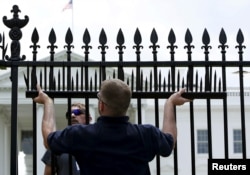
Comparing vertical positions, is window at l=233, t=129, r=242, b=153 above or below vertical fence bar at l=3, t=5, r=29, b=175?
below

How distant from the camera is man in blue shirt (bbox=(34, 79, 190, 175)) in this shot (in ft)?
13.4

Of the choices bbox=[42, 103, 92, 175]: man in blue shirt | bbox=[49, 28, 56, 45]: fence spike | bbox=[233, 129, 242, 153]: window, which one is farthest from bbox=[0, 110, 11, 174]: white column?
bbox=[49, 28, 56, 45]: fence spike

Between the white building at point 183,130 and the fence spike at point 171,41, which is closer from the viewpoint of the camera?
the fence spike at point 171,41

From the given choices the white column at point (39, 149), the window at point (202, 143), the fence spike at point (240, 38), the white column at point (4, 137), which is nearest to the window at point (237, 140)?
the window at point (202, 143)

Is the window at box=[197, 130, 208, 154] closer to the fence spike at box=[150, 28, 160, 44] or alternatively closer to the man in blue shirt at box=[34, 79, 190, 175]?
the fence spike at box=[150, 28, 160, 44]

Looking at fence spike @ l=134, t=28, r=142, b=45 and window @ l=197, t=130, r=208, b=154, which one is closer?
fence spike @ l=134, t=28, r=142, b=45

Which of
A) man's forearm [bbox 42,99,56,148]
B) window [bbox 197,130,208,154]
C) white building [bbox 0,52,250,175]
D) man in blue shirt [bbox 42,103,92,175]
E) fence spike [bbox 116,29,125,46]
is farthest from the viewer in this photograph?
window [bbox 197,130,208,154]

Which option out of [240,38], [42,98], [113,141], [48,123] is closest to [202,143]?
[240,38]

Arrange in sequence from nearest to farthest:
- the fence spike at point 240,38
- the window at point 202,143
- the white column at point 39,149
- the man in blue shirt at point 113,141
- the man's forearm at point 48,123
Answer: the man in blue shirt at point 113,141, the man's forearm at point 48,123, the fence spike at point 240,38, the white column at point 39,149, the window at point 202,143

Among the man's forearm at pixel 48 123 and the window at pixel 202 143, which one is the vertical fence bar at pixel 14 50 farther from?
the window at pixel 202 143

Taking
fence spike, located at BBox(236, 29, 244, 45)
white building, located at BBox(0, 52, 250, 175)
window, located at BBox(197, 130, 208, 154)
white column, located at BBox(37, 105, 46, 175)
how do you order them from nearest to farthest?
fence spike, located at BBox(236, 29, 244, 45)
white column, located at BBox(37, 105, 46, 175)
white building, located at BBox(0, 52, 250, 175)
window, located at BBox(197, 130, 208, 154)

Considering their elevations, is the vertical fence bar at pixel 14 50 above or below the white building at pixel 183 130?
above

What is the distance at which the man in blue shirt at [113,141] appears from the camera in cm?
408

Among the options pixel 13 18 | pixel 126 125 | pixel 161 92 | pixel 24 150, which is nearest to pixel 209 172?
pixel 161 92
